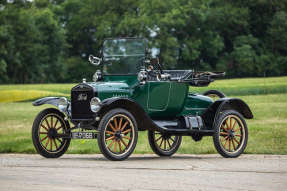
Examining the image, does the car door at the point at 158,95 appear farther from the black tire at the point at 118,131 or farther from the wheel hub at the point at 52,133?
the wheel hub at the point at 52,133

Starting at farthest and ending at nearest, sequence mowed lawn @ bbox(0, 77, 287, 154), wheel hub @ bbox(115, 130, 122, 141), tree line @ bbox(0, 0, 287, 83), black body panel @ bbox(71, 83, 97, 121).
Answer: tree line @ bbox(0, 0, 287, 83)
mowed lawn @ bbox(0, 77, 287, 154)
black body panel @ bbox(71, 83, 97, 121)
wheel hub @ bbox(115, 130, 122, 141)

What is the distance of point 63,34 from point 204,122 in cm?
4527

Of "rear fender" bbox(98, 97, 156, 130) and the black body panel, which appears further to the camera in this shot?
the black body panel

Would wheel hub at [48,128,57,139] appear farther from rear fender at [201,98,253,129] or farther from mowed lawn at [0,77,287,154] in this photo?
rear fender at [201,98,253,129]

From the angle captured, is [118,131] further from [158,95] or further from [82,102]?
[158,95]

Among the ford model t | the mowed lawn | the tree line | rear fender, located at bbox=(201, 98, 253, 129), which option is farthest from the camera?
the tree line

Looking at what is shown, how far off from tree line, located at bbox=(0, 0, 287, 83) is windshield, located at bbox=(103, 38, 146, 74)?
3216 cm

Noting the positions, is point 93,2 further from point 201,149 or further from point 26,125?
point 201,149

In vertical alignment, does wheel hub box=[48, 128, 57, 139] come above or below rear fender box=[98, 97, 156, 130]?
below

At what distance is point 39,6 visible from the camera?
218 ft

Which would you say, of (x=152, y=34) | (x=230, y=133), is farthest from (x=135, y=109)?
(x=152, y=34)

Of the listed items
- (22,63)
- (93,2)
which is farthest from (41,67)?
(93,2)

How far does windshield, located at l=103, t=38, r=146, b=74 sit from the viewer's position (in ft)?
38.7

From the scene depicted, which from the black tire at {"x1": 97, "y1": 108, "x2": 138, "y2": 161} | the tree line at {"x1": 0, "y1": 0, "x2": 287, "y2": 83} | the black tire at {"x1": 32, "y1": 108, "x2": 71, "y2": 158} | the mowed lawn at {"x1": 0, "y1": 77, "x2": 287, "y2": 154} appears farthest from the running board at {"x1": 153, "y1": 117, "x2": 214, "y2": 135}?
A: the tree line at {"x1": 0, "y1": 0, "x2": 287, "y2": 83}
